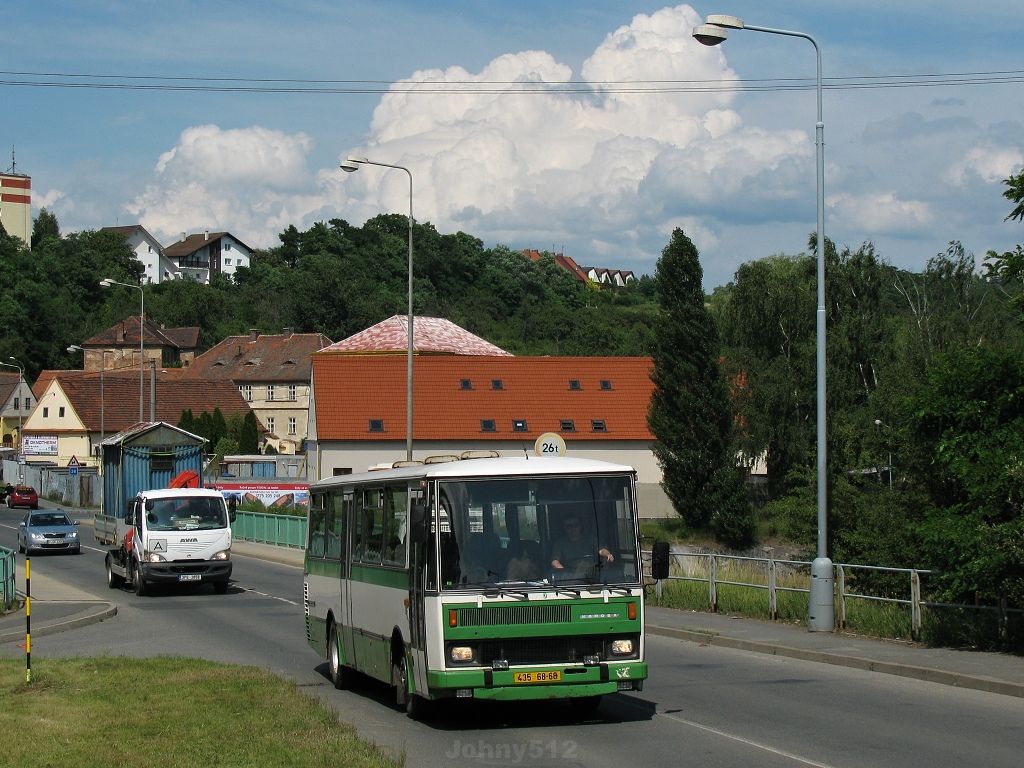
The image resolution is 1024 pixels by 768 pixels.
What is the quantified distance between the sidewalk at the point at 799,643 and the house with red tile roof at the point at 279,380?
87.7 m

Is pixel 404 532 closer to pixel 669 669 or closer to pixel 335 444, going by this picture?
pixel 669 669

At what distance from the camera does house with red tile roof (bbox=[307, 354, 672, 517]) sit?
72125mm

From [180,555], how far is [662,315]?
150 ft

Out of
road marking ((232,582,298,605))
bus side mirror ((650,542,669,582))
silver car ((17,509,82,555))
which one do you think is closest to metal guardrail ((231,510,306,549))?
silver car ((17,509,82,555))

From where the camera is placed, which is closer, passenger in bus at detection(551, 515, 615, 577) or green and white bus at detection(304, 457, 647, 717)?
green and white bus at detection(304, 457, 647, 717)

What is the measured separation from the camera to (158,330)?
14412 centimetres

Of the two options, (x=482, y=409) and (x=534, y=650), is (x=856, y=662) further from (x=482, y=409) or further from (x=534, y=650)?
(x=482, y=409)

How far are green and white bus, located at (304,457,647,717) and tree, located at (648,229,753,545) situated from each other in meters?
53.3

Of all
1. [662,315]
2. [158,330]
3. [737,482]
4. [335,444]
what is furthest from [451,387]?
[158,330]

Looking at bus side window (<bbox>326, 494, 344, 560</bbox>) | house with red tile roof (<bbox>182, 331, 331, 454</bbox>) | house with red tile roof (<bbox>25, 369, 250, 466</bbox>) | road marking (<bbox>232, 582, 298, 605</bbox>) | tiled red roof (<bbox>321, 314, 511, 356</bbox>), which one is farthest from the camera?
house with red tile roof (<bbox>182, 331, 331, 454</bbox>)

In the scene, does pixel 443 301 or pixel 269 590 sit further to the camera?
pixel 443 301

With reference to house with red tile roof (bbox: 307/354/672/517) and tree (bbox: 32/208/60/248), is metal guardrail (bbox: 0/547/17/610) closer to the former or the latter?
house with red tile roof (bbox: 307/354/672/517)

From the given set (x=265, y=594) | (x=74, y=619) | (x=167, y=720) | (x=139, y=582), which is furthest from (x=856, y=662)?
(x=139, y=582)

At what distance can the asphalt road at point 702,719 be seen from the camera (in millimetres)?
10547
